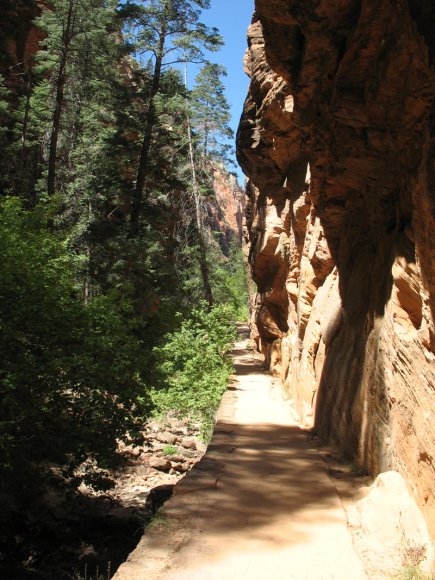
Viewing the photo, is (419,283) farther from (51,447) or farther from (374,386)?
(51,447)

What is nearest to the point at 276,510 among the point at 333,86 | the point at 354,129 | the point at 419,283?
the point at 419,283

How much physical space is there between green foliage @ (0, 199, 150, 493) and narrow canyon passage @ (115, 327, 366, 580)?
1419 millimetres

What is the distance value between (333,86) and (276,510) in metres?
5.09

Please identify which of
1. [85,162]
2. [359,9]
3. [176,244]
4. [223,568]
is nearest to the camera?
[223,568]

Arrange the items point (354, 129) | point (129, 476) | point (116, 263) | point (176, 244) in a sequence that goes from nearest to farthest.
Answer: point (354, 129), point (129, 476), point (116, 263), point (176, 244)

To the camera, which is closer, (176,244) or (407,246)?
(407,246)

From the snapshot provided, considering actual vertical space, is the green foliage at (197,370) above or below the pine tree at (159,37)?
below

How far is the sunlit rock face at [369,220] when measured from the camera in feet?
13.9

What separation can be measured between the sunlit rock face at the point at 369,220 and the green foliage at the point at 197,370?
2497mm

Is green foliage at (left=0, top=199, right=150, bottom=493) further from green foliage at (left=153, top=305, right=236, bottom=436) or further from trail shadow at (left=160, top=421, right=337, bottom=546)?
green foliage at (left=153, top=305, right=236, bottom=436)

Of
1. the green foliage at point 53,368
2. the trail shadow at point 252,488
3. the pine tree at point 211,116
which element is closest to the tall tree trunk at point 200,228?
the pine tree at point 211,116

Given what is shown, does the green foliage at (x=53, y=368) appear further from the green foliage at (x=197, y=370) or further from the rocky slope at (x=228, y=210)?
the rocky slope at (x=228, y=210)

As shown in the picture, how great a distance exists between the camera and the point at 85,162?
19625 millimetres

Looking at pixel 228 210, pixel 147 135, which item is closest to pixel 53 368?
pixel 147 135
